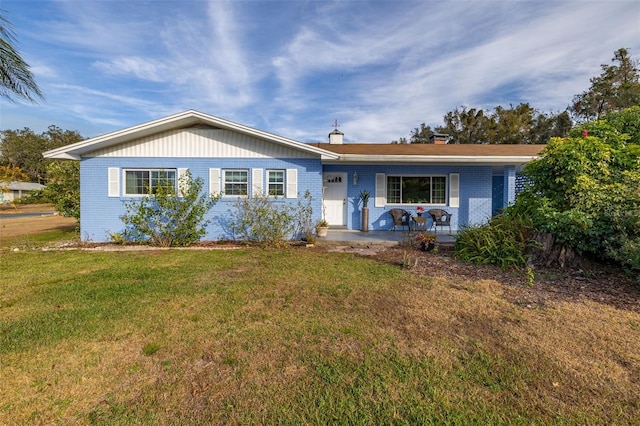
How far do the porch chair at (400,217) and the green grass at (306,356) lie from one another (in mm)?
6016

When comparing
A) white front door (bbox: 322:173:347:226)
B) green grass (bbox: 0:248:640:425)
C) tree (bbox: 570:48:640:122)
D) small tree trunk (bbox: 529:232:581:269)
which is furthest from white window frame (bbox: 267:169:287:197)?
tree (bbox: 570:48:640:122)

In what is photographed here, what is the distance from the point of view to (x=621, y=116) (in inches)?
257

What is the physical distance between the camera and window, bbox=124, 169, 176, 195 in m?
9.59

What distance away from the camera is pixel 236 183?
9.79 metres

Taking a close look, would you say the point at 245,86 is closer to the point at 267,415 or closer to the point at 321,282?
the point at 321,282

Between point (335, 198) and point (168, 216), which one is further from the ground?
point (335, 198)

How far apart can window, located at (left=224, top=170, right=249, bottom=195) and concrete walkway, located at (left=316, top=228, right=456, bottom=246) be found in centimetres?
298

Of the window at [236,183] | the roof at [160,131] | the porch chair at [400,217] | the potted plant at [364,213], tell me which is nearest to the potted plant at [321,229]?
the potted plant at [364,213]

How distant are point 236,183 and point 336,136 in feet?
20.1

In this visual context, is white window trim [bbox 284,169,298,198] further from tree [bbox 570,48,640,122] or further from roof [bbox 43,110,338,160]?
tree [bbox 570,48,640,122]

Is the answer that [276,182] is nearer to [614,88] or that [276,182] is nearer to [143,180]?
[143,180]

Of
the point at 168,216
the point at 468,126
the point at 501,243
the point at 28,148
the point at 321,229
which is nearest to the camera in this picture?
the point at 501,243

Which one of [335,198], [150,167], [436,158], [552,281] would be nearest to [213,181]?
[150,167]

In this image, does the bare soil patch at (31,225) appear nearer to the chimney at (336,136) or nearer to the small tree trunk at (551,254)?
the chimney at (336,136)
